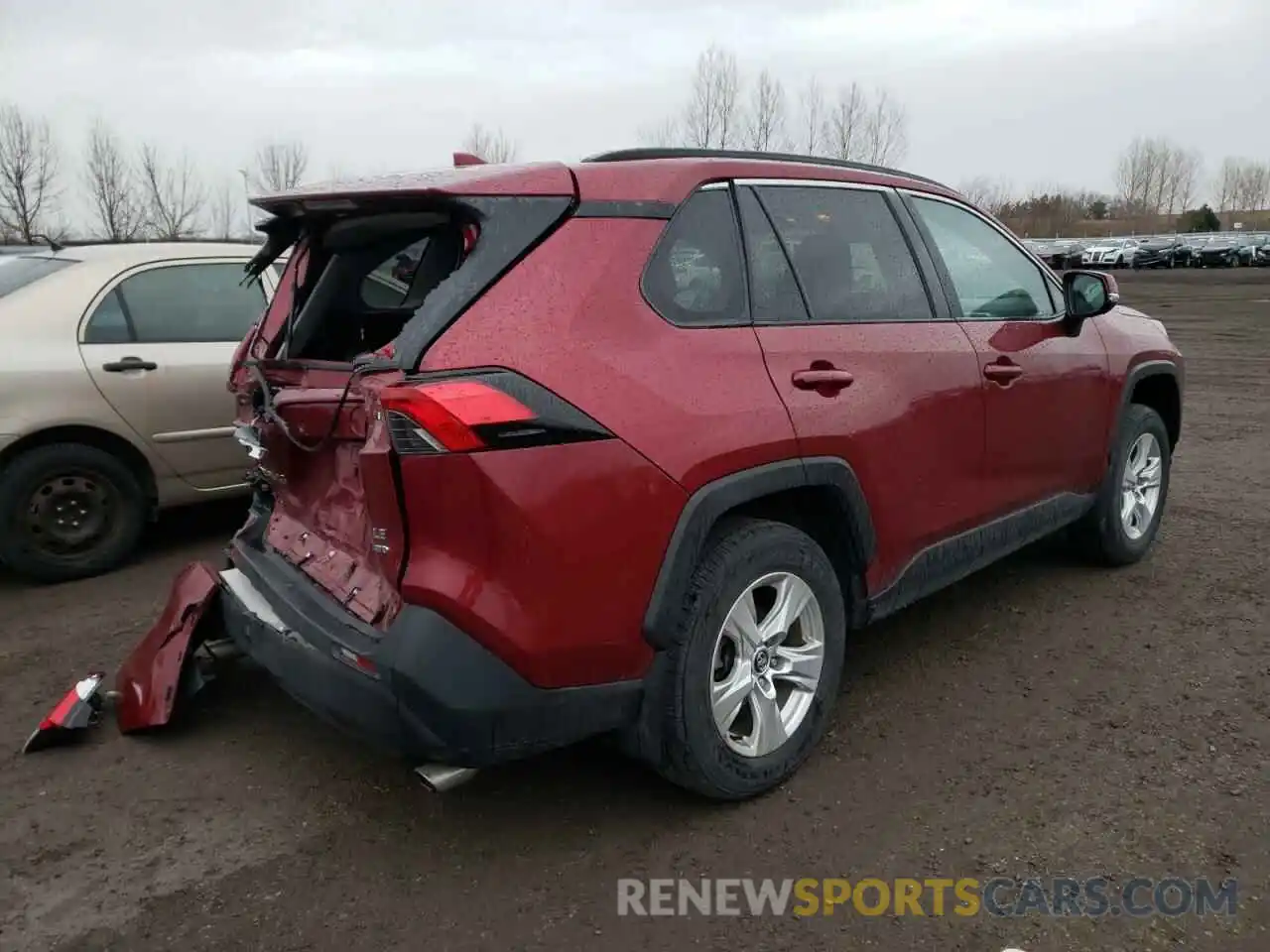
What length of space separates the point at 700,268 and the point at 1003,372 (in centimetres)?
156

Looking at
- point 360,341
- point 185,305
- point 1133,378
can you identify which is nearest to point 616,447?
point 360,341

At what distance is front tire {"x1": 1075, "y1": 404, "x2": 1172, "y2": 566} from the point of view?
15.6 feet

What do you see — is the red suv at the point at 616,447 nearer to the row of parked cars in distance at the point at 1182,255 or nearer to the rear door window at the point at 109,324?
the rear door window at the point at 109,324

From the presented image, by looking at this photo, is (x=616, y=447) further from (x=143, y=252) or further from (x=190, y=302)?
(x=143, y=252)

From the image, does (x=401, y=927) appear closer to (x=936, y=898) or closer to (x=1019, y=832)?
(x=936, y=898)

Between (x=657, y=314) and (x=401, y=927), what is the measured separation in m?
1.71

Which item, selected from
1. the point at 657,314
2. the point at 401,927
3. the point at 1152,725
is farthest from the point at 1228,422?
the point at 401,927

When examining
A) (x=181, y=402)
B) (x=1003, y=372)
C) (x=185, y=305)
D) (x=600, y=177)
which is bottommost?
(x=181, y=402)

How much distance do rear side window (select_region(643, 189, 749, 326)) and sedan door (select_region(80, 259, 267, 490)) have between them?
10.8 ft

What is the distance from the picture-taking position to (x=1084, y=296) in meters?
4.27

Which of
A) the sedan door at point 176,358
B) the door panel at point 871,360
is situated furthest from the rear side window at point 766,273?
the sedan door at point 176,358

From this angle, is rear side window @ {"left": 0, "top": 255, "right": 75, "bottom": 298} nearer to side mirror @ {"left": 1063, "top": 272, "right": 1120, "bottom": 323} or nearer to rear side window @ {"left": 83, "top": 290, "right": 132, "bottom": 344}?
rear side window @ {"left": 83, "top": 290, "right": 132, "bottom": 344}

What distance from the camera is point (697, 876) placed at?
2633 mm

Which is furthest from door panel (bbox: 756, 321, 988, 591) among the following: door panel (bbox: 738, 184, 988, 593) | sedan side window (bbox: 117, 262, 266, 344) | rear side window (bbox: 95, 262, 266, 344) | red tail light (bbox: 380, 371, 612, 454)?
sedan side window (bbox: 117, 262, 266, 344)
